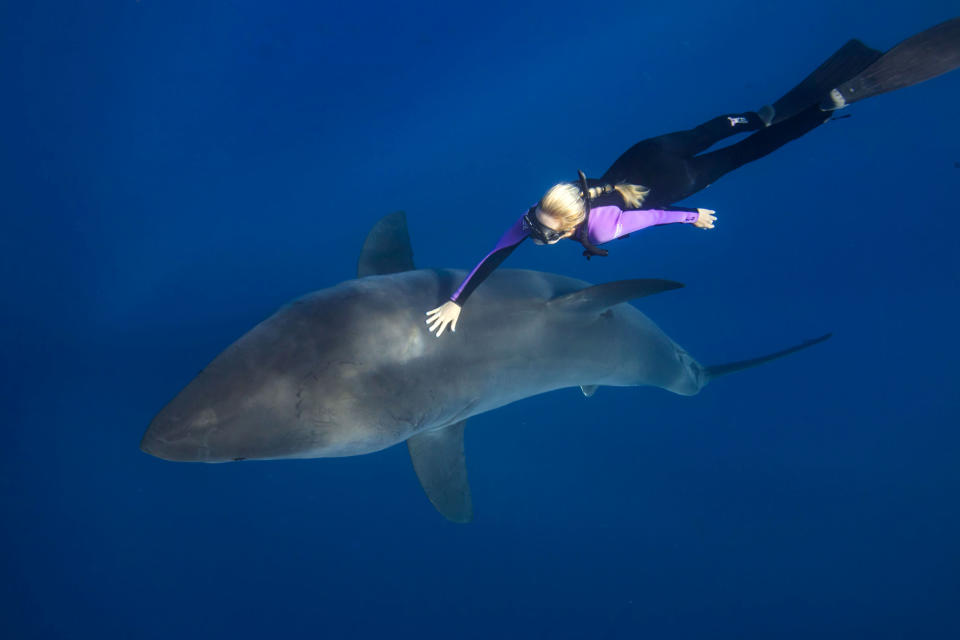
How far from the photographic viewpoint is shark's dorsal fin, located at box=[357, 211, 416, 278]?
469 centimetres

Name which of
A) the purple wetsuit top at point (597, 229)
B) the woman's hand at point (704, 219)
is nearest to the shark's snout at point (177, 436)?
the purple wetsuit top at point (597, 229)

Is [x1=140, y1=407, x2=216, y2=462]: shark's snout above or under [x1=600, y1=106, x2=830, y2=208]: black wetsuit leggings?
under

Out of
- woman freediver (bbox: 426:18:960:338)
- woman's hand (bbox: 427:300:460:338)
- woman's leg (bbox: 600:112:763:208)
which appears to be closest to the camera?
woman's hand (bbox: 427:300:460:338)

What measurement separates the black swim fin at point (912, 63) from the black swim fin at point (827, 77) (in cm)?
7

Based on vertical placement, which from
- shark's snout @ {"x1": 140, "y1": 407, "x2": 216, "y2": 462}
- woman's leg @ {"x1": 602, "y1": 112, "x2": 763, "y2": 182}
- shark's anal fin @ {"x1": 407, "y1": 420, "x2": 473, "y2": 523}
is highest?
woman's leg @ {"x1": 602, "y1": 112, "x2": 763, "y2": 182}

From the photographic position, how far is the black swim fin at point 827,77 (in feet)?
14.2

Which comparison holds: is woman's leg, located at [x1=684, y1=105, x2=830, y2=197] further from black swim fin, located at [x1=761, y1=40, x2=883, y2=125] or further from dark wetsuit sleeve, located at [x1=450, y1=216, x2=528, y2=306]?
dark wetsuit sleeve, located at [x1=450, y1=216, x2=528, y2=306]

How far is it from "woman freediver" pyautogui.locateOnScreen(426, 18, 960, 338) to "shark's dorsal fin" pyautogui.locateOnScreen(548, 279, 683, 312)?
387 mm

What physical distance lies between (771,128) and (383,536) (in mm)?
7728

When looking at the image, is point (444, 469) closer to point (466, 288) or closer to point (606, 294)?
point (466, 288)

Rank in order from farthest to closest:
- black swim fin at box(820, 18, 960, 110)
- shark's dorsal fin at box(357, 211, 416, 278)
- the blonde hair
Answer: shark's dorsal fin at box(357, 211, 416, 278)
black swim fin at box(820, 18, 960, 110)
the blonde hair

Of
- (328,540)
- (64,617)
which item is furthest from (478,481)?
(64,617)

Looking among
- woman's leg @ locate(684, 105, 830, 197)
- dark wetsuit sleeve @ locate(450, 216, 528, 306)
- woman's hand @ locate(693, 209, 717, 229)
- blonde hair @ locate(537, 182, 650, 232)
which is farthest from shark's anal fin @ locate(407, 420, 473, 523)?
woman's leg @ locate(684, 105, 830, 197)

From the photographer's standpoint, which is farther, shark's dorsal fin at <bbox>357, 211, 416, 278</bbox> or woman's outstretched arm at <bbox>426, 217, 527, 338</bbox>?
shark's dorsal fin at <bbox>357, 211, 416, 278</bbox>
